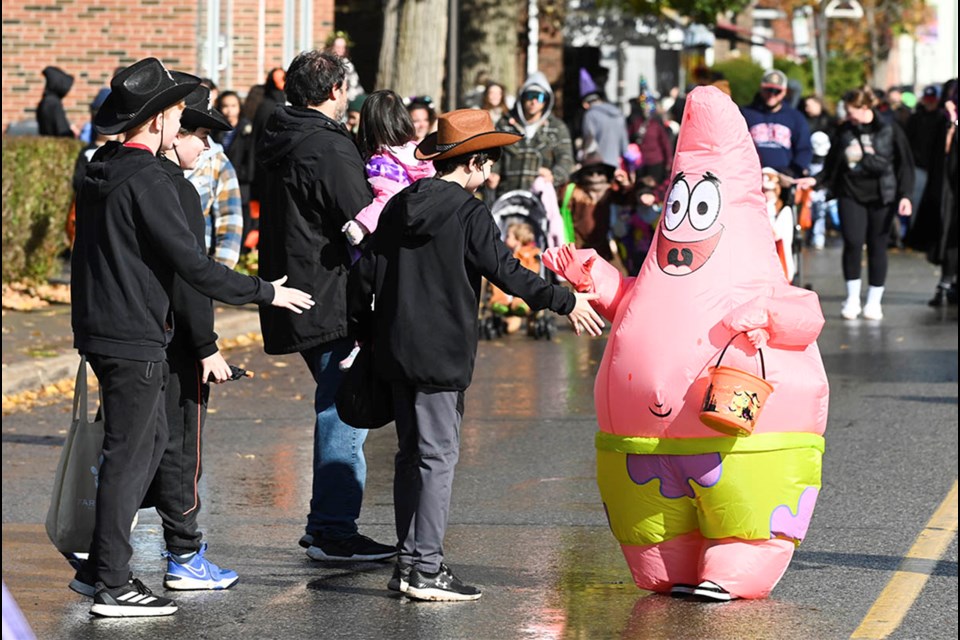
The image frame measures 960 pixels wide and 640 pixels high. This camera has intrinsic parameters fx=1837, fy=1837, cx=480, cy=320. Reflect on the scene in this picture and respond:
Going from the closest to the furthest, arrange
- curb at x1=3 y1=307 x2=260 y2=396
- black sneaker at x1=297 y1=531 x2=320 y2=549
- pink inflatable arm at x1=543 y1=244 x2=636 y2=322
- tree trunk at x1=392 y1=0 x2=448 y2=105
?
1. pink inflatable arm at x1=543 y1=244 x2=636 y2=322
2. black sneaker at x1=297 y1=531 x2=320 y2=549
3. curb at x1=3 y1=307 x2=260 y2=396
4. tree trunk at x1=392 y1=0 x2=448 y2=105

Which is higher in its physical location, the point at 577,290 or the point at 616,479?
the point at 577,290

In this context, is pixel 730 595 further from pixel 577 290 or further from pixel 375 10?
pixel 375 10

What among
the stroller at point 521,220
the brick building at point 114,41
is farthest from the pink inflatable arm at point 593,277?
the brick building at point 114,41

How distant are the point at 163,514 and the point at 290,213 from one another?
1.20 m

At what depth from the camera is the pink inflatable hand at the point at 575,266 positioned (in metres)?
6.48

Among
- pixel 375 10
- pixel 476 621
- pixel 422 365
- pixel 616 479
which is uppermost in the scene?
pixel 375 10

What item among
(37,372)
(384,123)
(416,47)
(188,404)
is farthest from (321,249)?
(416,47)

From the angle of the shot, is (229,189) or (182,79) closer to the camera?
(182,79)

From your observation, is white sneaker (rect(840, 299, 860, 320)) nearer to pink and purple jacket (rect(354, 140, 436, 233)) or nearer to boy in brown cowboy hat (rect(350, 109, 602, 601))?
pink and purple jacket (rect(354, 140, 436, 233))

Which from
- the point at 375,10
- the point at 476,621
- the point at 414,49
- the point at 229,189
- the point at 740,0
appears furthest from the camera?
the point at 740,0

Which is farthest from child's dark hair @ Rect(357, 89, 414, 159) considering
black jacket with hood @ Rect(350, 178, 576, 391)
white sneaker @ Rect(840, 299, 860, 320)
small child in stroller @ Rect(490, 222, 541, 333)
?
white sneaker @ Rect(840, 299, 860, 320)

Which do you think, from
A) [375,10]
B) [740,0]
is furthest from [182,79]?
[740,0]

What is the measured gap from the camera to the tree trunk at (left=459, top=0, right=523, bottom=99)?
936 inches

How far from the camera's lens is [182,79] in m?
6.13
